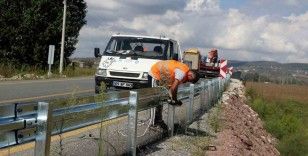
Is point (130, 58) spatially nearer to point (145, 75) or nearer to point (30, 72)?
point (145, 75)

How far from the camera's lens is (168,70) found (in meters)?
10.4

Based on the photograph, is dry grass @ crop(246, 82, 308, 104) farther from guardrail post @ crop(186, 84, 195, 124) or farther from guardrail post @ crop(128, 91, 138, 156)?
guardrail post @ crop(128, 91, 138, 156)

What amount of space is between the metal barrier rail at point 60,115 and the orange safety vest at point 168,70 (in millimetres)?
551

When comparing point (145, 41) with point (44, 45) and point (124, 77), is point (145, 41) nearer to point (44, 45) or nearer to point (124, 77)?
point (124, 77)

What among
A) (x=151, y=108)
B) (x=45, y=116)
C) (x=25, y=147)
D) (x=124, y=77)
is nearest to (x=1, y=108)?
(x=45, y=116)

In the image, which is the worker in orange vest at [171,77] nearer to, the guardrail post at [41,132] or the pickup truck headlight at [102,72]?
the guardrail post at [41,132]

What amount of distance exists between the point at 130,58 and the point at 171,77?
6.07 m

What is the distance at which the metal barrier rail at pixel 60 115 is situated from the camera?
4.72m

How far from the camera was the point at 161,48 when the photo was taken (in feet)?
54.6

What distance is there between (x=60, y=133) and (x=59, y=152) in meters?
0.39

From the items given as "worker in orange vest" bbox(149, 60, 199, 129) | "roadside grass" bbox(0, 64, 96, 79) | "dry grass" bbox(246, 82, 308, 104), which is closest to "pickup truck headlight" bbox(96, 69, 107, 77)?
"worker in orange vest" bbox(149, 60, 199, 129)

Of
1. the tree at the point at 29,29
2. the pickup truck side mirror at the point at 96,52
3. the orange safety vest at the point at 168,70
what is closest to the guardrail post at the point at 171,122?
the orange safety vest at the point at 168,70

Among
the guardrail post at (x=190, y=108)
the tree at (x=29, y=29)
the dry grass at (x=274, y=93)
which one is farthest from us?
the dry grass at (x=274, y=93)

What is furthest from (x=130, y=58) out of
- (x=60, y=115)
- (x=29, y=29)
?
(x=29, y=29)
